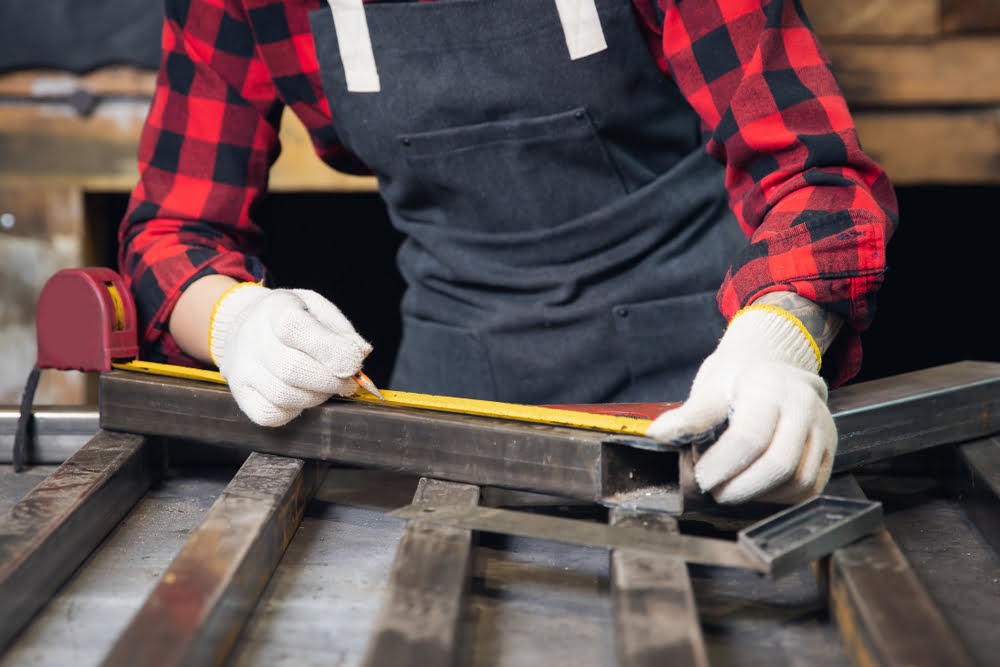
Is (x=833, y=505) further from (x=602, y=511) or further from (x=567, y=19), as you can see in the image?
(x=567, y=19)

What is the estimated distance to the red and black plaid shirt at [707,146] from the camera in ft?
3.60

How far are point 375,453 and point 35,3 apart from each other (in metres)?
1.88

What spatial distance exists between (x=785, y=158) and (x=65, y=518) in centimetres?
100

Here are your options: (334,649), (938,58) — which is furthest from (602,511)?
(938,58)

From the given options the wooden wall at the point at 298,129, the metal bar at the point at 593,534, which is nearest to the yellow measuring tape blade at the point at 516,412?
the metal bar at the point at 593,534

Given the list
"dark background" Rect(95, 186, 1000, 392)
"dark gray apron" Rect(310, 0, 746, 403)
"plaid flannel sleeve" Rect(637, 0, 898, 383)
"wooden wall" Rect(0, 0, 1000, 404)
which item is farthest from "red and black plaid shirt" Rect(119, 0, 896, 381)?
"dark background" Rect(95, 186, 1000, 392)

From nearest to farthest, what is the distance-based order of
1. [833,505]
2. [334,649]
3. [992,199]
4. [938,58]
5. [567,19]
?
[334,649]
[833,505]
[567,19]
[938,58]
[992,199]

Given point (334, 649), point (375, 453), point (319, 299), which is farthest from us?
point (319, 299)

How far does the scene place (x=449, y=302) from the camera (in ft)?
5.66

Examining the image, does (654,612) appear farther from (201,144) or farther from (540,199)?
(201,144)

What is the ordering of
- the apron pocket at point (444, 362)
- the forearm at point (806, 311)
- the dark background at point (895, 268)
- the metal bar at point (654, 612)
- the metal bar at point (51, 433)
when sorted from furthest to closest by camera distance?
the dark background at point (895, 268) < the apron pocket at point (444, 362) < the metal bar at point (51, 433) < the forearm at point (806, 311) < the metal bar at point (654, 612)

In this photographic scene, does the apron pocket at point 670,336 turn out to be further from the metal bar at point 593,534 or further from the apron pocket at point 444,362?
the metal bar at point 593,534

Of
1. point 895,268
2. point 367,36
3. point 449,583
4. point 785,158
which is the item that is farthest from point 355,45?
point 895,268

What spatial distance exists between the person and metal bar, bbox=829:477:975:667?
0.11 m
